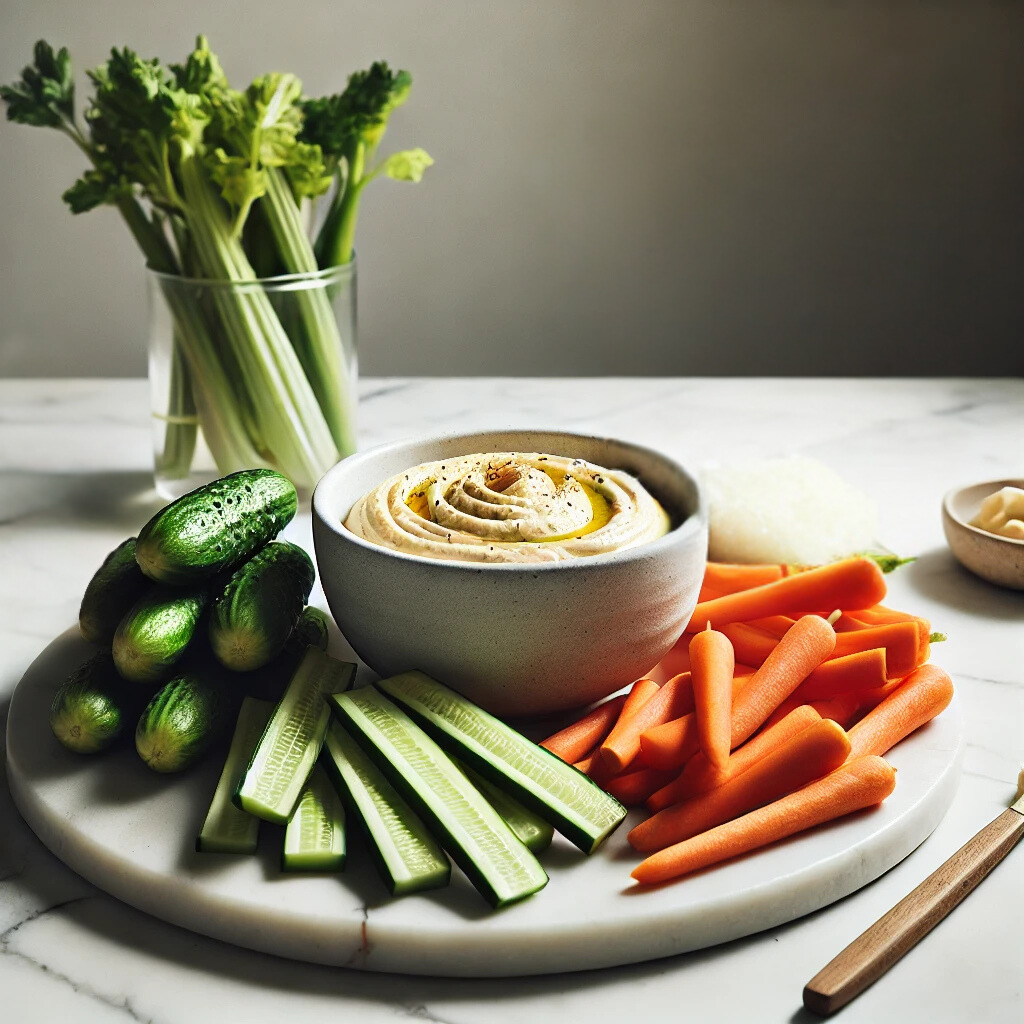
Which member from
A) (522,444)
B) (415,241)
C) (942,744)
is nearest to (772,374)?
(415,241)

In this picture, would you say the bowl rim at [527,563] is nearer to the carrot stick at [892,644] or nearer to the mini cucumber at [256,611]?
the mini cucumber at [256,611]

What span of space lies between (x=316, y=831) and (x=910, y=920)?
54 cm

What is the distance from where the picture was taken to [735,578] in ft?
5.60

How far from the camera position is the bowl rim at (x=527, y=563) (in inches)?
49.8

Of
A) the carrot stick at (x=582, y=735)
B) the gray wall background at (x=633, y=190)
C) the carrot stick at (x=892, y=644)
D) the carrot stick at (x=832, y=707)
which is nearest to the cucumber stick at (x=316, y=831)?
the carrot stick at (x=582, y=735)

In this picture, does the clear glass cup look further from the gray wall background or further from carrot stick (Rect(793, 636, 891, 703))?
the gray wall background

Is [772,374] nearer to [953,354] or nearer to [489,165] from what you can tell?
[953,354]

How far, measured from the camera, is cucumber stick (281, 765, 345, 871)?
3.66 ft

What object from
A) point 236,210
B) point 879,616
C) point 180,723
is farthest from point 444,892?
point 236,210

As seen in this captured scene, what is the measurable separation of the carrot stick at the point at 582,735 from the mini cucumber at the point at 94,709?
17.9 inches

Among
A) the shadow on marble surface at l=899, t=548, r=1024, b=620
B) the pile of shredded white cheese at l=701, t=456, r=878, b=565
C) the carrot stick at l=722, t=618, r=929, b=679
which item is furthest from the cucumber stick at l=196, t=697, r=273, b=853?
the shadow on marble surface at l=899, t=548, r=1024, b=620

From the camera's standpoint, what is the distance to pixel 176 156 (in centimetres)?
201

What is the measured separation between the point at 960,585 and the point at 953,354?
2563mm

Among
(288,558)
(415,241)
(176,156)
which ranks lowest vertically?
(415,241)
